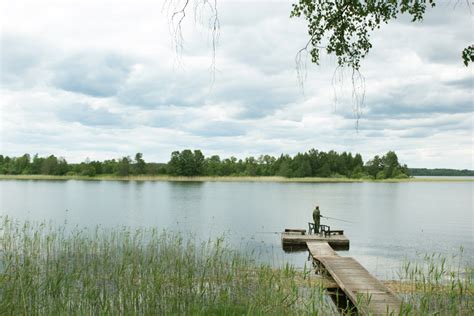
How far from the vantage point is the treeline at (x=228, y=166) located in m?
112

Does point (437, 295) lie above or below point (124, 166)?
below

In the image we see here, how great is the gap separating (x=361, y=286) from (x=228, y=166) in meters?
112

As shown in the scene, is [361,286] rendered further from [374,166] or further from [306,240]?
[374,166]

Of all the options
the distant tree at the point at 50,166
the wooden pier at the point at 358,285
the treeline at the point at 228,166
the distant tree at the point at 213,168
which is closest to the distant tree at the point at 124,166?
the treeline at the point at 228,166

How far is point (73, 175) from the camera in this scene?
4660 inches

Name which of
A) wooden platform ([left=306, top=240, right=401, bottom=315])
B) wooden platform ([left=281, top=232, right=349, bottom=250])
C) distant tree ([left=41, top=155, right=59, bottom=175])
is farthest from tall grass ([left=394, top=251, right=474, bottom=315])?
distant tree ([left=41, top=155, right=59, bottom=175])

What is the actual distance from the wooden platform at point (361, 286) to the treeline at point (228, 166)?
9874 centimetres

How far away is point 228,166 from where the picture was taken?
12306 cm

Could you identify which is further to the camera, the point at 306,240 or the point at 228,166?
the point at 228,166

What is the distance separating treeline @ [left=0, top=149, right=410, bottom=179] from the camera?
Answer: 112188 mm

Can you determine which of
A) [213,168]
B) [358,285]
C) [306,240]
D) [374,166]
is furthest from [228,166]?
[358,285]

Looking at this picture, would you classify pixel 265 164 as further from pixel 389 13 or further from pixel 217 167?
pixel 389 13

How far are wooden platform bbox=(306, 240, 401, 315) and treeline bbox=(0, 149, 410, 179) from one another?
324ft

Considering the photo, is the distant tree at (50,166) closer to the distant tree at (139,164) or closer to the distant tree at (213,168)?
the distant tree at (139,164)
